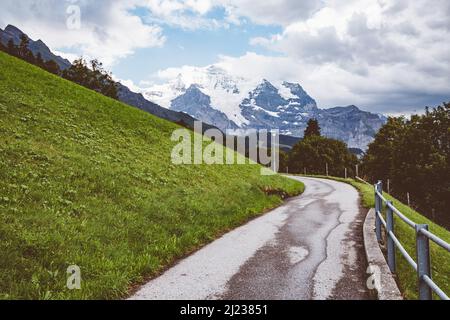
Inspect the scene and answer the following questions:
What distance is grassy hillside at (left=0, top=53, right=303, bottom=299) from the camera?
8289mm

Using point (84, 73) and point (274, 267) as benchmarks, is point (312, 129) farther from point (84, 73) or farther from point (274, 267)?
point (274, 267)

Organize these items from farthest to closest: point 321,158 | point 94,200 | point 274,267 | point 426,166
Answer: point 321,158
point 426,166
point 94,200
point 274,267

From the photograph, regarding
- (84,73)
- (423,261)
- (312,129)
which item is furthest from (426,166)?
(84,73)

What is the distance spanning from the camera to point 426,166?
5012 centimetres

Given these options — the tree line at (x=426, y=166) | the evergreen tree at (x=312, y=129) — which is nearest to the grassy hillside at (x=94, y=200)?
the tree line at (x=426, y=166)

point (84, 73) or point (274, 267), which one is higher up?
point (84, 73)

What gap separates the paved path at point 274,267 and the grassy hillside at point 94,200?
863 millimetres

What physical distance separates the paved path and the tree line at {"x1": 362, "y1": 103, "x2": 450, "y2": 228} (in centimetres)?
4086

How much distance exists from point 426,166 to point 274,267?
4792cm

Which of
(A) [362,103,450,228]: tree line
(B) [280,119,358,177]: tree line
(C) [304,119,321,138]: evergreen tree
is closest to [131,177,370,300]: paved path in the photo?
(A) [362,103,450,228]: tree line

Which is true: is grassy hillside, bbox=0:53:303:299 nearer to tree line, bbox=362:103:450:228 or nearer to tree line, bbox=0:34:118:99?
tree line, bbox=362:103:450:228
